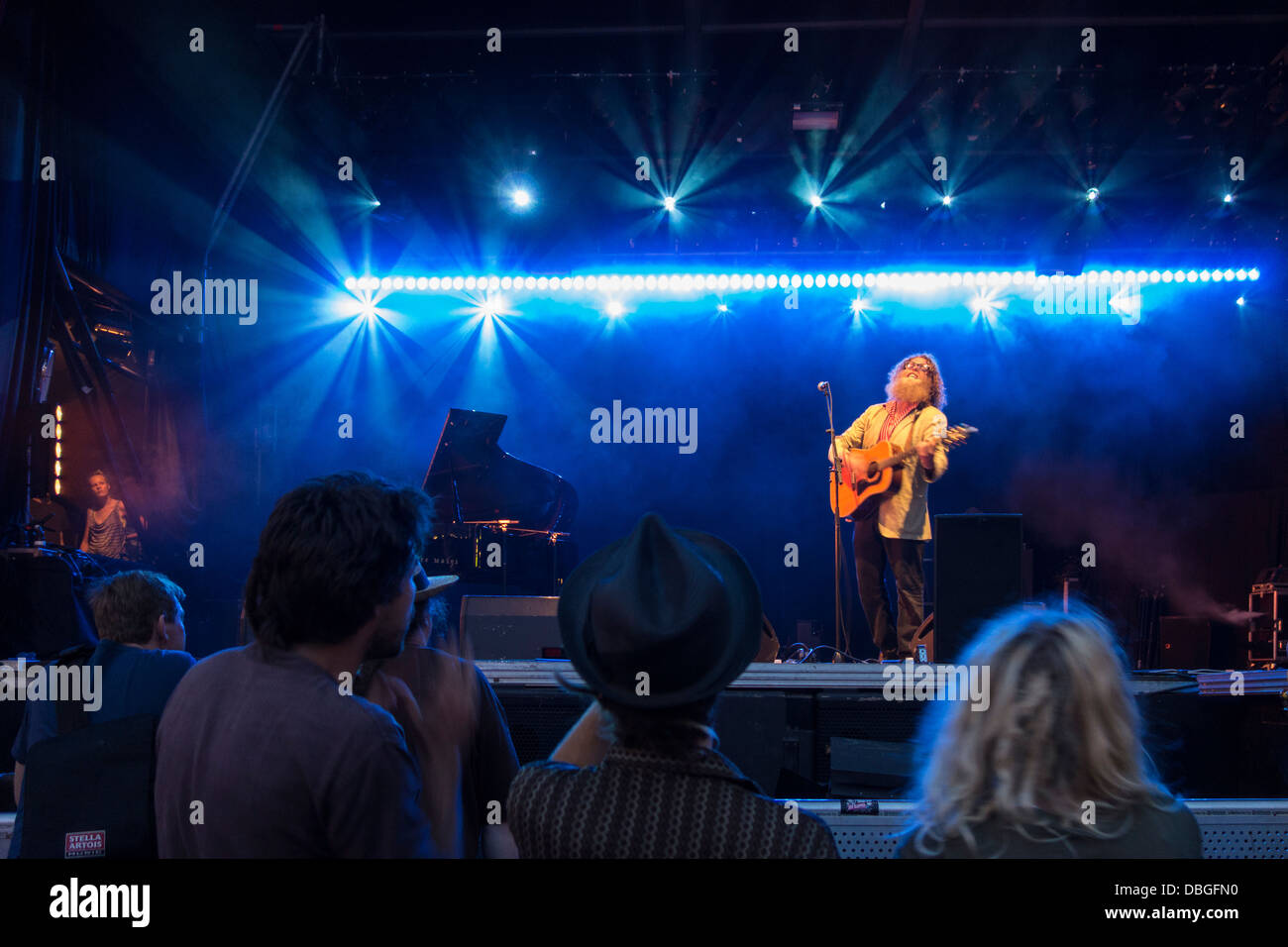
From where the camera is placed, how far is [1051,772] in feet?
5.06

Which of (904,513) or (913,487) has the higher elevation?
(913,487)

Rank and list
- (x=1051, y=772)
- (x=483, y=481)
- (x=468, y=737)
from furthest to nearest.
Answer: (x=483, y=481) < (x=468, y=737) < (x=1051, y=772)

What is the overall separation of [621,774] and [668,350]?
9909mm

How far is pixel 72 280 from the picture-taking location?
611 cm

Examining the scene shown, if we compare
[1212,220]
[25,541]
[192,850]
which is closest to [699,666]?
[192,850]

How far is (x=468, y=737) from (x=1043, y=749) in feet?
3.73

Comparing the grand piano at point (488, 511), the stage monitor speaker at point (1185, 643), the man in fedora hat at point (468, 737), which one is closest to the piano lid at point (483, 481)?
the grand piano at point (488, 511)

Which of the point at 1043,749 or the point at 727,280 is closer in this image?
the point at 1043,749

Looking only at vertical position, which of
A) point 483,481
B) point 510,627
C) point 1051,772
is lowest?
point 510,627

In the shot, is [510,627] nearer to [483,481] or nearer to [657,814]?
[483,481]

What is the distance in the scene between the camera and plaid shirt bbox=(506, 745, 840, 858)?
1182 mm

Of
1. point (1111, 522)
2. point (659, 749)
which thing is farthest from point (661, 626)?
point (1111, 522)

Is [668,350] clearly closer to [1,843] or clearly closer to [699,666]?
[1,843]

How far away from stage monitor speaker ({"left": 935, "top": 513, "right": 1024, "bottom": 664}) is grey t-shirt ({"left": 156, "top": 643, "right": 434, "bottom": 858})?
9.46 ft
